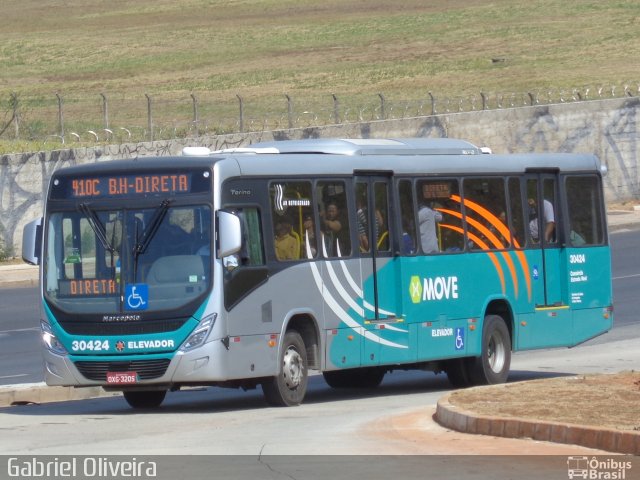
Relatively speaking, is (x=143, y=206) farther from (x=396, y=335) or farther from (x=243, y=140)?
(x=243, y=140)

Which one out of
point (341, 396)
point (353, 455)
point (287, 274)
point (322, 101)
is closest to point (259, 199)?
point (287, 274)

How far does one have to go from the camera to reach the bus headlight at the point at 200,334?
1512 centimetres

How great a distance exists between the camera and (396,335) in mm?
17375

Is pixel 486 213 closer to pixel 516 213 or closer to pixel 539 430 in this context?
pixel 516 213

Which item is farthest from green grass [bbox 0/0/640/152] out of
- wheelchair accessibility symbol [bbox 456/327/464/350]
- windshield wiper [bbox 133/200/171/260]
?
windshield wiper [bbox 133/200/171/260]

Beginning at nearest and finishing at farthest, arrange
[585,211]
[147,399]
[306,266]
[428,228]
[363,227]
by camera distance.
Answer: [306,266] → [147,399] → [363,227] → [428,228] → [585,211]

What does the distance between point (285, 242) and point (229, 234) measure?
4.21ft

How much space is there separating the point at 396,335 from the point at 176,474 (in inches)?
272

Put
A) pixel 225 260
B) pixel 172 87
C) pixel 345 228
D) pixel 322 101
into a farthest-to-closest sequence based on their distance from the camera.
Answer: pixel 172 87 < pixel 322 101 < pixel 345 228 < pixel 225 260

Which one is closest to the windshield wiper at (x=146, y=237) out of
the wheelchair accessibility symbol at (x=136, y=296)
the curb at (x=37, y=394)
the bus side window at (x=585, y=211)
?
the wheelchair accessibility symbol at (x=136, y=296)

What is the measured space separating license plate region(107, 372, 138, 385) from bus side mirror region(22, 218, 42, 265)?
1.57 meters

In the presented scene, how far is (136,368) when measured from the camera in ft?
49.9

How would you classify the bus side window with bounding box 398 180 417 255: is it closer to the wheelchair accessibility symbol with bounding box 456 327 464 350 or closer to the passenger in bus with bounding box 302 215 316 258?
the wheelchair accessibility symbol with bounding box 456 327 464 350

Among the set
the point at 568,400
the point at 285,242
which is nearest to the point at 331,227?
the point at 285,242
